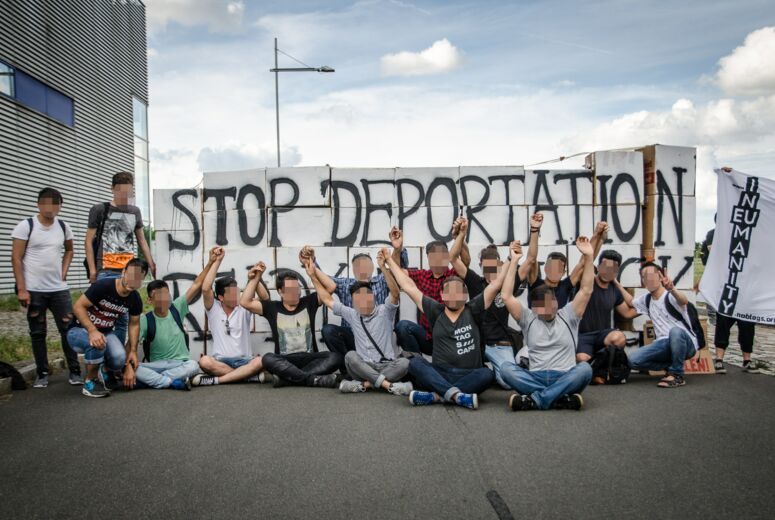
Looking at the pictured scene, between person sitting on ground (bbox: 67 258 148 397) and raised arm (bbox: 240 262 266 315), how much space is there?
107 cm

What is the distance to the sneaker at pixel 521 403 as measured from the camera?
535 cm

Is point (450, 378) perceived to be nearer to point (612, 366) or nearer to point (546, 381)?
point (546, 381)

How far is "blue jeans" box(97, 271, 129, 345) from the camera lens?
656 centimetres

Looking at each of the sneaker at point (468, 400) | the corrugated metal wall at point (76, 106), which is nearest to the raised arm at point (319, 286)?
the sneaker at point (468, 400)

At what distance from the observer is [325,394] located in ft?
20.4

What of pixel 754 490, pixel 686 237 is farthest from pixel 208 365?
pixel 686 237

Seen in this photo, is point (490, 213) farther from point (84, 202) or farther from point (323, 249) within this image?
point (84, 202)

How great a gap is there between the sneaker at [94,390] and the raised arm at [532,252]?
14.9 feet

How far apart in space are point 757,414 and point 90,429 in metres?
5.49

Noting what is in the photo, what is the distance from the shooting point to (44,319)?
6.57 metres

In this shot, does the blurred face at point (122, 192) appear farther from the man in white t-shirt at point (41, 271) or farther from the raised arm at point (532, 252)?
the raised arm at point (532, 252)

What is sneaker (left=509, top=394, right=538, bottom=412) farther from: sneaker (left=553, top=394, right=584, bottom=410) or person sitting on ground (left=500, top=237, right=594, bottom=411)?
sneaker (left=553, top=394, right=584, bottom=410)

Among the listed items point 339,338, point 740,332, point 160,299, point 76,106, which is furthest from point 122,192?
point 76,106

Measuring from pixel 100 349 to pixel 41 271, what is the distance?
3.70ft
